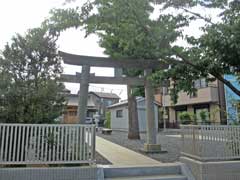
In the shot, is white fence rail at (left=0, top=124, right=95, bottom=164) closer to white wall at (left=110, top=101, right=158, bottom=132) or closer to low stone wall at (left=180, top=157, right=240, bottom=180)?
low stone wall at (left=180, top=157, right=240, bottom=180)

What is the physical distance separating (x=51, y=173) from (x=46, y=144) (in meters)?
0.65

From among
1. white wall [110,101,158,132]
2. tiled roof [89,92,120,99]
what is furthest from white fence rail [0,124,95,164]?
tiled roof [89,92,120,99]

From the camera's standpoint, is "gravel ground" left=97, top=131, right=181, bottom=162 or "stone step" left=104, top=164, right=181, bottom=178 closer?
"stone step" left=104, top=164, right=181, bottom=178

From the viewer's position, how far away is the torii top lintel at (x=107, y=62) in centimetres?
774

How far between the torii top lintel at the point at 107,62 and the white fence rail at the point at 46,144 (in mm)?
2725

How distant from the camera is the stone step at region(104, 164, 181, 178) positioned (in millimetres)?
5695

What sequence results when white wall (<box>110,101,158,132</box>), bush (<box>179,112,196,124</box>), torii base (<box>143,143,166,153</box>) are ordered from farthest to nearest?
bush (<box>179,112,196,124</box>) → white wall (<box>110,101,158,132</box>) → torii base (<box>143,143,166,153</box>)

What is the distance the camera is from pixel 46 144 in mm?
5430


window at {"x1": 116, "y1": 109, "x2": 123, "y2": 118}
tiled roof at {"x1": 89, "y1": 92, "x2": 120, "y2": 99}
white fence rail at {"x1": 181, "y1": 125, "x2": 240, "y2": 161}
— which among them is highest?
tiled roof at {"x1": 89, "y1": 92, "x2": 120, "y2": 99}

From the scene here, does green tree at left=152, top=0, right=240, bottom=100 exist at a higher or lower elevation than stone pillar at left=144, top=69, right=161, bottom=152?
higher

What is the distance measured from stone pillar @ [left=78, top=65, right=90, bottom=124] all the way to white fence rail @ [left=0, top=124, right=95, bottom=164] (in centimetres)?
212

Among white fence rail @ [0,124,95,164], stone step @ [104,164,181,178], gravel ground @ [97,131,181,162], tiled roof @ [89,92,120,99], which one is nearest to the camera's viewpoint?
white fence rail @ [0,124,95,164]

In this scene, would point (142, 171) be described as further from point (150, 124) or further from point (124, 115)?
point (124, 115)

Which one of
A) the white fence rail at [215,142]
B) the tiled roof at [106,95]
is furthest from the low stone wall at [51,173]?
the tiled roof at [106,95]
